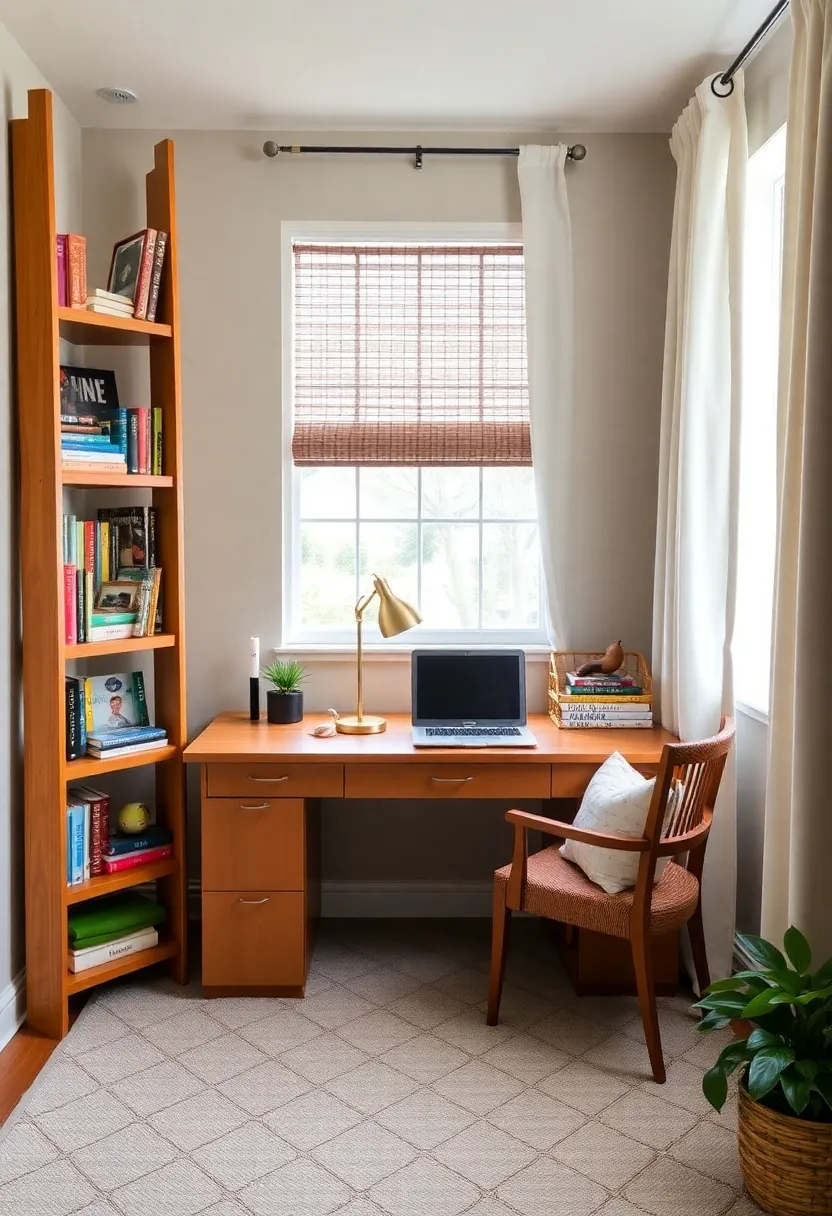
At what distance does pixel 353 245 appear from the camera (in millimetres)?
3414

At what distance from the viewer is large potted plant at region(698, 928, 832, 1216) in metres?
1.84

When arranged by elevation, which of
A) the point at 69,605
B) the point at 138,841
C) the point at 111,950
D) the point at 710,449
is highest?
the point at 710,449

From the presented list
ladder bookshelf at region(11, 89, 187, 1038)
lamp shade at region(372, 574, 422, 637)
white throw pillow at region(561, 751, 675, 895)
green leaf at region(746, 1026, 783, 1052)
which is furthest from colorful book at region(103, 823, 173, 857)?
green leaf at region(746, 1026, 783, 1052)

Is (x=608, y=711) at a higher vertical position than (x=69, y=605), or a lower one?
lower

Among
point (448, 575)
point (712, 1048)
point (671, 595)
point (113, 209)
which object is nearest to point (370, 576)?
point (448, 575)

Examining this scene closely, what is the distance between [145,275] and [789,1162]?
9.07ft

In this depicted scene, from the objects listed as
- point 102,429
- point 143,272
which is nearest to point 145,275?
point 143,272

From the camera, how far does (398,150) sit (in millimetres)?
3268

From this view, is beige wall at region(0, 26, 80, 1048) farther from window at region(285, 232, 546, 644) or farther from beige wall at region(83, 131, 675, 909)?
window at region(285, 232, 546, 644)

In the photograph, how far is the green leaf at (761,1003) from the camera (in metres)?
1.86

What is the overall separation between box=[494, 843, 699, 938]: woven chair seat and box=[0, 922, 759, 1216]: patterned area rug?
370 mm

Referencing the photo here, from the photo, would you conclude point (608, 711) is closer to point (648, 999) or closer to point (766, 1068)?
point (648, 999)

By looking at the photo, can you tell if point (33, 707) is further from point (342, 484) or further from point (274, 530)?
point (342, 484)

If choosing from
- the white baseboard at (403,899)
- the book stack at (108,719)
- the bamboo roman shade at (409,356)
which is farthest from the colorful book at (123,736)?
the bamboo roman shade at (409,356)
